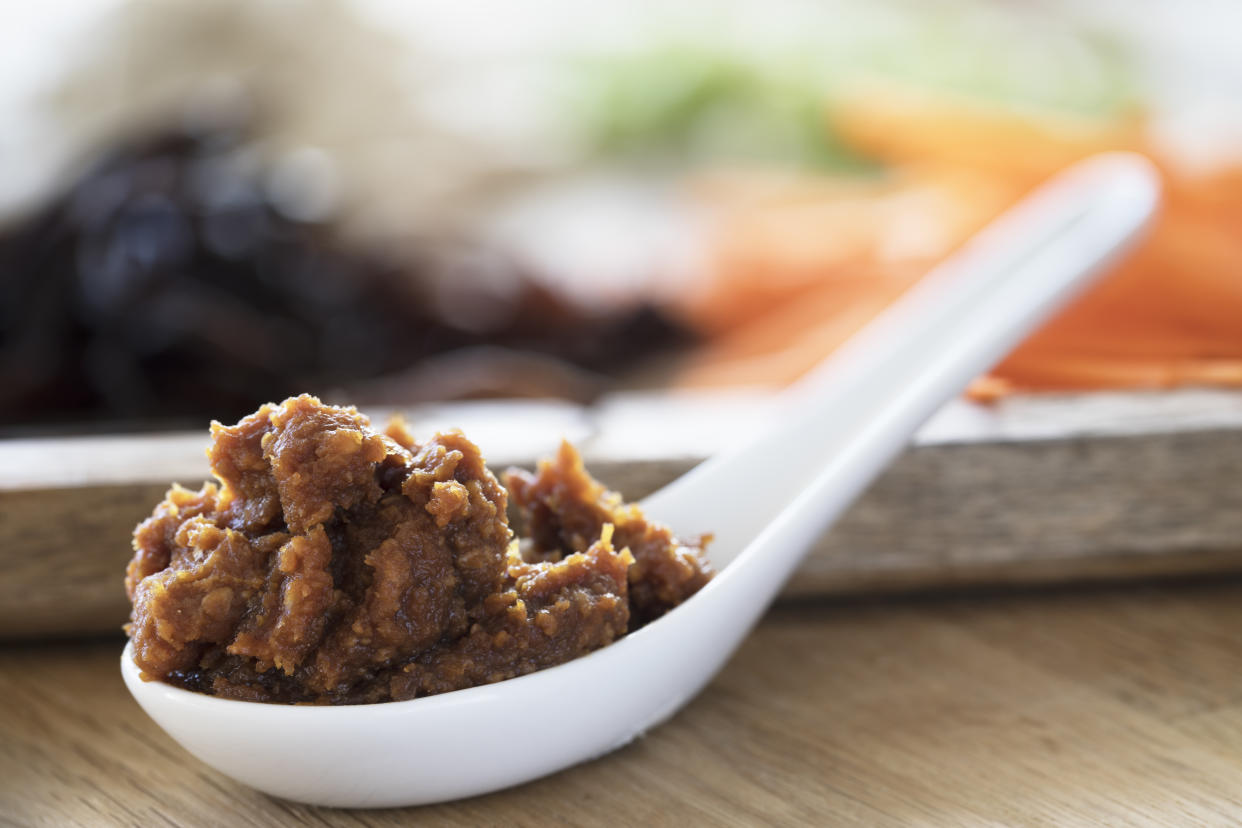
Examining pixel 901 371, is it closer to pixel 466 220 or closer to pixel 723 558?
pixel 723 558

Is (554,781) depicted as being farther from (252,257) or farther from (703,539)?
(252,257)

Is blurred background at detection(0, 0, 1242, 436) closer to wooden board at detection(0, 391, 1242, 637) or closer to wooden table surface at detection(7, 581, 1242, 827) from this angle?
wooden board at detection(0, 391, 1242, 637)

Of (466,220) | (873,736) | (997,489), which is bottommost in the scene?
(873,736)

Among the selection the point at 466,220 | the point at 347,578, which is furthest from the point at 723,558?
the point at 466,220

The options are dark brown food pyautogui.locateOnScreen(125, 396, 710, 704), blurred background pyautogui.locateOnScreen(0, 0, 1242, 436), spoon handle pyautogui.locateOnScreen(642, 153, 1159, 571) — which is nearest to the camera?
dark brown food pyautogui.locateOnScreen(125, 396, 710, 704)

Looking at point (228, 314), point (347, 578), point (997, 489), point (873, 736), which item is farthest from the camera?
point (228, 314)

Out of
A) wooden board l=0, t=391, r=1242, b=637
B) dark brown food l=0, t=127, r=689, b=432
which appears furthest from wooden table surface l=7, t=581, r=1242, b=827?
dark brown food l=0, t=127, r=689, b=432
